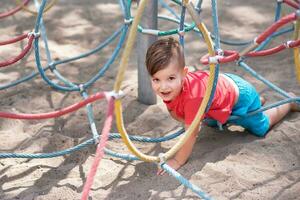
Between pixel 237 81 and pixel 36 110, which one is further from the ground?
pixel 237 81

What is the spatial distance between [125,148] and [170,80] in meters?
0.38

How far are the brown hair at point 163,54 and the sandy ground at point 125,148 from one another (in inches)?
14.1

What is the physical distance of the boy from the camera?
1571 mm

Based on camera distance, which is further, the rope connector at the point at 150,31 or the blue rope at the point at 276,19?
the blue rope at the point at 276,19

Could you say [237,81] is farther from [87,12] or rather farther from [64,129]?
[87,12]

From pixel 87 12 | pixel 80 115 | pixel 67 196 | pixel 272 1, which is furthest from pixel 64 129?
pixel 272 1

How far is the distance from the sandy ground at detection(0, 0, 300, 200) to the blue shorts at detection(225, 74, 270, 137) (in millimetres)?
38

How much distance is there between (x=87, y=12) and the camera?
10.3 ft

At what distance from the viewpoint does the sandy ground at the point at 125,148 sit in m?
1.56

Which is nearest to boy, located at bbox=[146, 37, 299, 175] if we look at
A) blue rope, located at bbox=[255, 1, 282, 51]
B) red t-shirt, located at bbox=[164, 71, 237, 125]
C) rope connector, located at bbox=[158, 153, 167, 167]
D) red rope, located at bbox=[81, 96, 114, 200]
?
red t-shirt, located at bbox=[164, 71, 237, 125]

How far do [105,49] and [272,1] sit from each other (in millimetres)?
1201

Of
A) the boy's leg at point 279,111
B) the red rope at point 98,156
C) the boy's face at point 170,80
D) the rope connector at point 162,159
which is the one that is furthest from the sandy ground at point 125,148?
the red rope at point 98,156

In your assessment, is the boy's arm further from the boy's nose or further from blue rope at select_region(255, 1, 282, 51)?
blue rope at select_region(255, 1, 282, 51)

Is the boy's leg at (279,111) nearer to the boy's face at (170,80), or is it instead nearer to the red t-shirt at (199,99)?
the red t-shirt at (199,99)
